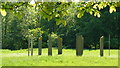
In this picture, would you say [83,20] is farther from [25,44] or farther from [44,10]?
[44,10]

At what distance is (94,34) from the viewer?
26.9 m

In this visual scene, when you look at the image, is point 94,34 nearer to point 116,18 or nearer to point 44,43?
point 116,18

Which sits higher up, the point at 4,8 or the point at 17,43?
the point at 4,8

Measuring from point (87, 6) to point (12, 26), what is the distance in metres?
23.2

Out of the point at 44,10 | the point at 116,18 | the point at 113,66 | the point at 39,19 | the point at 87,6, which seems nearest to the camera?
the point at 44,10

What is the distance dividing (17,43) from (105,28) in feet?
33.2

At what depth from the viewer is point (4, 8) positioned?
2656mm

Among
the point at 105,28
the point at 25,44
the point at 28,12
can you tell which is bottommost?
the point at 25,44

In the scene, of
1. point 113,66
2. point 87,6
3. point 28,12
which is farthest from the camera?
point 28,12

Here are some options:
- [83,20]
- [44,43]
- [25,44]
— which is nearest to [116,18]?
[83,20]

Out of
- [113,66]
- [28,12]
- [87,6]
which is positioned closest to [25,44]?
[28,12]

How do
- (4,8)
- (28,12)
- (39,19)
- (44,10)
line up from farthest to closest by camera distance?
(39,19) < (28,12) < (44,10) < (4,8)

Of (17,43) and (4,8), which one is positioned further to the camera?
(17,43)

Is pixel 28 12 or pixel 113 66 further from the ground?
pixel 28 12
